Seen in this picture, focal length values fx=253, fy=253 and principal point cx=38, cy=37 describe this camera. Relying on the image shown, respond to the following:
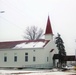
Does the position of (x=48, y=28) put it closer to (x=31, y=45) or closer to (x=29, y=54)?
(x=31, y=45)

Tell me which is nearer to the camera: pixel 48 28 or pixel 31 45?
pixel 31 45

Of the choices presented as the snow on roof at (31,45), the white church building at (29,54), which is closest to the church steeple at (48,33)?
the white church building at (29,54)

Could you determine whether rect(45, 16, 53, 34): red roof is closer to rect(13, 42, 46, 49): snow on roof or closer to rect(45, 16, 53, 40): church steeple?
rect(45, 16, 53, 40): church steeple

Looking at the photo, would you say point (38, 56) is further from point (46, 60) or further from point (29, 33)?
point (29, 33)

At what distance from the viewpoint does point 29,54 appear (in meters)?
57.9

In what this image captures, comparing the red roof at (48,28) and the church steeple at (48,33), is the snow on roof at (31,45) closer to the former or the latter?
the church steeple at (48,33)

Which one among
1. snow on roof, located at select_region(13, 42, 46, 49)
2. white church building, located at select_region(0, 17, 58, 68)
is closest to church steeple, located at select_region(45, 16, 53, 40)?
white church building, located at select_region(0, 17, 58, 68)

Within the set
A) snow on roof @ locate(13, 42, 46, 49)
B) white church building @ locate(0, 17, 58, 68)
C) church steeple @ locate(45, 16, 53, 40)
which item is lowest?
white church building @ locate(0, 17, 58, 68)

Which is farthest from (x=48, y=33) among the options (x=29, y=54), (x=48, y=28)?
(x=29, y=54)

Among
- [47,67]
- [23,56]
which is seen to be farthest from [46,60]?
[23,56]

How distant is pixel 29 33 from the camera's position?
291 feet

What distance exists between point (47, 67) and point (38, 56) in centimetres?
320

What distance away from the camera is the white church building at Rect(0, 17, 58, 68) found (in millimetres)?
57094

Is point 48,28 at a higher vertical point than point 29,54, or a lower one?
higher
